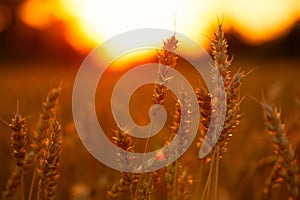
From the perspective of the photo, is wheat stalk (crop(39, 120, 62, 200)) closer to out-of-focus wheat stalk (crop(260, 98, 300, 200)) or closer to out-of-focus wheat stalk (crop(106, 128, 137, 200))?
out-of-focus wheat stalk (crop(106, 128, 137, 200))

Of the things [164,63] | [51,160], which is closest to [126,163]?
[51,160]

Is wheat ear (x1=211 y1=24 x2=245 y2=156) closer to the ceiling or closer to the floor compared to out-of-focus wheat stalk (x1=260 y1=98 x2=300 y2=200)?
closer to the ceiling

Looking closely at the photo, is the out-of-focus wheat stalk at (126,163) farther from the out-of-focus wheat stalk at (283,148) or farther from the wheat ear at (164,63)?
the out-of-focus wheat stalk at (283,148)

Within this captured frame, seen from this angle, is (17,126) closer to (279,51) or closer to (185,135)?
(185,135)

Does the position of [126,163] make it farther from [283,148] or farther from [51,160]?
[283,148]

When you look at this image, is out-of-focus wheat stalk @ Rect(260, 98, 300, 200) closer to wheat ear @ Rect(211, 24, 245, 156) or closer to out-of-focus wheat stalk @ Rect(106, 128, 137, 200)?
wheat ear @ Rect(211, 24, 245, 156)

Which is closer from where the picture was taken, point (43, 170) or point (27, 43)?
point (43, 170)

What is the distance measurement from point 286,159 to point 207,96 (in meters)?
0.31

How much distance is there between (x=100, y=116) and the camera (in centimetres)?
365

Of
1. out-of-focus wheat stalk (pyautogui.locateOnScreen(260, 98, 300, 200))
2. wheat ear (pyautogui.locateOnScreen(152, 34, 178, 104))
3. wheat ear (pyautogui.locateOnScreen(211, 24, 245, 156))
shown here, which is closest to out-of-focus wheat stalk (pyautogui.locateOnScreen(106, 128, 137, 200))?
wheat ear (pyautogui.locateOnScreen(152, 34, 178, 104))

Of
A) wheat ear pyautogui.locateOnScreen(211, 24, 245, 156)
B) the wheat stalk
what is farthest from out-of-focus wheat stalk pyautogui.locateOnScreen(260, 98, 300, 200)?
the wheat stalk

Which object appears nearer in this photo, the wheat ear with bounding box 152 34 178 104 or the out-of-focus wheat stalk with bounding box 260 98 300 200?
the out-of-focus wheat stalk with bounding box 260 98 300 200

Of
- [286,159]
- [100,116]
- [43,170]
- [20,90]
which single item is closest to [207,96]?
[286,159]

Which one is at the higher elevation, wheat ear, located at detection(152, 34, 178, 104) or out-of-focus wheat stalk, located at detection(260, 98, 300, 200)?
wheat ear, located at detection(152, 34, 178, 104)
